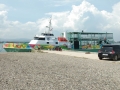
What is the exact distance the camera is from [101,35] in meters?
56.3

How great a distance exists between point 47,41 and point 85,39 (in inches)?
494

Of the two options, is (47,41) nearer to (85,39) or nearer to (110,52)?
(85,39)

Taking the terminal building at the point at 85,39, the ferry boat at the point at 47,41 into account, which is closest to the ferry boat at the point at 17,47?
the ferry boat at the point at 47,41

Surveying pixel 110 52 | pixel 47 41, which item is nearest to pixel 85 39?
pixel 47 41

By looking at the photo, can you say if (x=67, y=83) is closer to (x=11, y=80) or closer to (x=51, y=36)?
(x=11, y=80)

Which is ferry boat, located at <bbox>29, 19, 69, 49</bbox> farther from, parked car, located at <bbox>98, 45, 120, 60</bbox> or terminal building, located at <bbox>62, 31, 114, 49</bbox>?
parked car, located at <bbox>98, 45, 120, 60</bbox>

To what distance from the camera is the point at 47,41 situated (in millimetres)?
44281

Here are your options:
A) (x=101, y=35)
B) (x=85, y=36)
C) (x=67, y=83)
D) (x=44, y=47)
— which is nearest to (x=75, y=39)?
(x=85, y=36)

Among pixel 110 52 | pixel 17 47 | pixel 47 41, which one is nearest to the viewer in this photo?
pixel 110 52

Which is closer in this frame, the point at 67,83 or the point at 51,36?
the point at 67,83

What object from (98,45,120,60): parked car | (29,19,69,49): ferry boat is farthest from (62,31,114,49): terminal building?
(98,45,120,60): parked car

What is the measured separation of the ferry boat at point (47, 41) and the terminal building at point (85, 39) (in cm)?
491

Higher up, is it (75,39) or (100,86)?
(75,39)

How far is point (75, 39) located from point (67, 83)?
1723 inches
